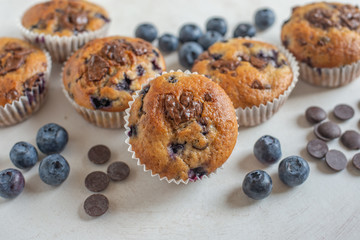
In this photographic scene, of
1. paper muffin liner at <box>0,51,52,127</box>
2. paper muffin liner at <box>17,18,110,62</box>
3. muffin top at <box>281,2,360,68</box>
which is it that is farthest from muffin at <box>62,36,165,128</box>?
muffin top at <box>281,2,360,68</box>

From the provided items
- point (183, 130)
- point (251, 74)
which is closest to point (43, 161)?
point (183, 130)

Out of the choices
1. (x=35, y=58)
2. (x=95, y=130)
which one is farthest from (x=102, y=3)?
(x=95, y=130)

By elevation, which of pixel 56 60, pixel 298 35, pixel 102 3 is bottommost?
pixel 56 60

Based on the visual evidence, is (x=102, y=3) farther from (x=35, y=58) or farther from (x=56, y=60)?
(x=35, y=58)

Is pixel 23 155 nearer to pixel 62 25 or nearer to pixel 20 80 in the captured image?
pixel 20 80

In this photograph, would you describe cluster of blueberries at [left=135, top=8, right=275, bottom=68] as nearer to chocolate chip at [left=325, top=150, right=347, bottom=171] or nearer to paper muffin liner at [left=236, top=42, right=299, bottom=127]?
paper muffin liner at [left=236, top=42, right=299, bottom=127]

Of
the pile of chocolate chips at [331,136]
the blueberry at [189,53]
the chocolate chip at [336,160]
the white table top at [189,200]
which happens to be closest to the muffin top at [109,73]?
the white table top at [189,200]

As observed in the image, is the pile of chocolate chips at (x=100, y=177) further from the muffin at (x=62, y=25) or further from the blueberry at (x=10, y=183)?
the muffin at (x=62, y=25)
